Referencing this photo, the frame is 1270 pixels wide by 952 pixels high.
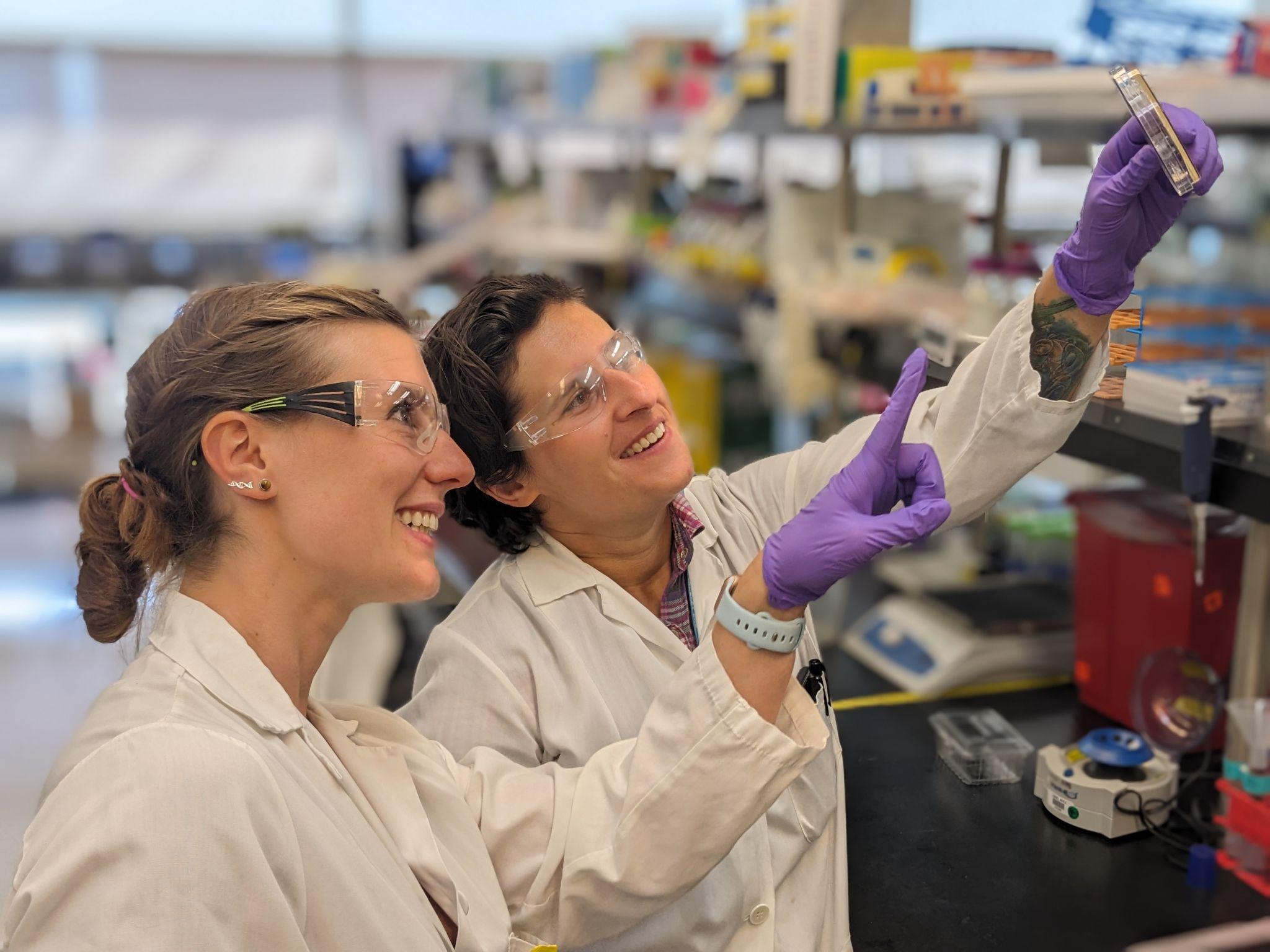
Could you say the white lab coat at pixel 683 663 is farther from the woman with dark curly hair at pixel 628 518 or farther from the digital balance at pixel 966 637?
the digital balance at pixel 966 637

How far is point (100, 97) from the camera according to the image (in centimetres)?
759

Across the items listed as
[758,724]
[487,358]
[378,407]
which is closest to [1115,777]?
[758,724]

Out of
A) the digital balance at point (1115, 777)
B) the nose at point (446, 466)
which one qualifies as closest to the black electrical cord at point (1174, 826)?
the digital balance at point (1115, 777)

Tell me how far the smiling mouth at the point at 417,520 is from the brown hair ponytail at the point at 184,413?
17 cm

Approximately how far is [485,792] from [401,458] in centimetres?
40

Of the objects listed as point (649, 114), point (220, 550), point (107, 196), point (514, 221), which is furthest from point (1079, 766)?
point (107, 196)

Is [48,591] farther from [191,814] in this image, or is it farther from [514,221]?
[191,814]

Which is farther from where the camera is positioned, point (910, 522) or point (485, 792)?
point (485, 792)

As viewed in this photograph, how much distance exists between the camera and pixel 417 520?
1.29m

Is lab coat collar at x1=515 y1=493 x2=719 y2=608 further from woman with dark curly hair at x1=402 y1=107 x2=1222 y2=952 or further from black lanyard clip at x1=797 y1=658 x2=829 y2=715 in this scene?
black lanyard clip at x1=797 y1=658 x2=829 y2=715

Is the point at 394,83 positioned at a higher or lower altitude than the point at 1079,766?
higher

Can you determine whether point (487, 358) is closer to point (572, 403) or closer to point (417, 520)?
point (572, 403)

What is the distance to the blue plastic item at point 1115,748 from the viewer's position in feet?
5.49

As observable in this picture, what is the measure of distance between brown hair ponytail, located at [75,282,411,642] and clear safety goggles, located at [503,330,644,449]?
26cm
